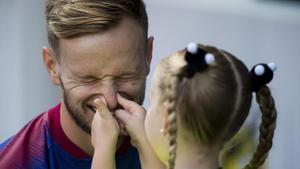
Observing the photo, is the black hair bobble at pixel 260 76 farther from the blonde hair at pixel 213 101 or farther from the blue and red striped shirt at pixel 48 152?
the blue and red striped shirt at pixel 48 152

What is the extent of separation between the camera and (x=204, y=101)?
78.3 inches

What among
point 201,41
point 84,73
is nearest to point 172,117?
point 84,73

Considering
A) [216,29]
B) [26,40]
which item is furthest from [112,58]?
[26,40]

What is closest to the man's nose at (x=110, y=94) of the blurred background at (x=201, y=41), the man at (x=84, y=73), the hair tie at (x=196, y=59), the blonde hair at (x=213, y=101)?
the man at (x=84, y=73)

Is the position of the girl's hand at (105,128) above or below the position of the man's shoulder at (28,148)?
above

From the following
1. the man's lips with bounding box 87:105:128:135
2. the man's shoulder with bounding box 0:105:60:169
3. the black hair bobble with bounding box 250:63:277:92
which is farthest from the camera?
the man's shoulder with bounding box 0:105:60:169

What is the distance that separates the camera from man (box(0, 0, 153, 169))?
7.47 feet

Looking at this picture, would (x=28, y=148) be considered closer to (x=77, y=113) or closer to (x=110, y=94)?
(x=77, y=113)

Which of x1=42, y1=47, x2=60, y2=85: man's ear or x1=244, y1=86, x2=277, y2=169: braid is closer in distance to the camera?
x1=244, y1=86, x2=277, y2=169: braid

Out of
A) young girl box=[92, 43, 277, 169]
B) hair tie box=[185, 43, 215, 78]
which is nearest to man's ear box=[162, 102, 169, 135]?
young girl box=[92, 43, 277, 169]

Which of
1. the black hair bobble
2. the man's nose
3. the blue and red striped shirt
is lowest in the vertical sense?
the blue and red striped shirt

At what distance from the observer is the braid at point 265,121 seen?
2.05 metres

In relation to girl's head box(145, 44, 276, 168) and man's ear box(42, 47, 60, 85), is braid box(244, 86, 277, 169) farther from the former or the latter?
man's ear box(42, 47, 60, 85)

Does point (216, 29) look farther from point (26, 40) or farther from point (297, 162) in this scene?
point (26, 40)
